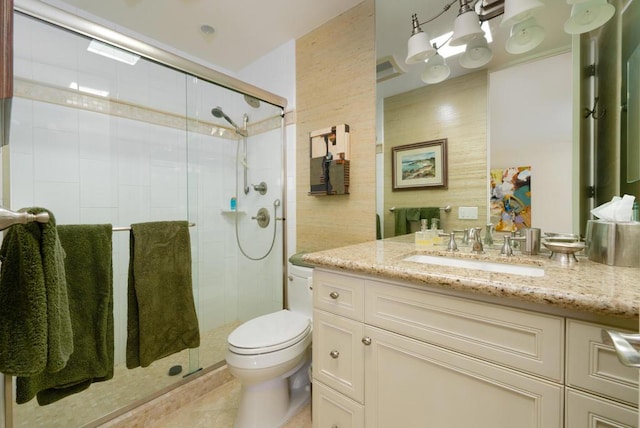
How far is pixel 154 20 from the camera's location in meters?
1.75

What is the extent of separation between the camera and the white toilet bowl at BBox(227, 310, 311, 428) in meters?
1.14

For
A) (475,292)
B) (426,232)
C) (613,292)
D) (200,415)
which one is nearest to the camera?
(613,292)

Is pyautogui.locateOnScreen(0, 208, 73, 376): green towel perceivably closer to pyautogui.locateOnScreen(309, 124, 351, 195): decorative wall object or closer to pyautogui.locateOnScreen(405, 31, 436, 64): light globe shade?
pyautogui.locateOnScreen(309, 124, 351, 195): decorative wall object

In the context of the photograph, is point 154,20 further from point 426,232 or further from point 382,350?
point 382,350

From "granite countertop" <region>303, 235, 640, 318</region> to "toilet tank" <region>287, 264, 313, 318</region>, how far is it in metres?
0.56

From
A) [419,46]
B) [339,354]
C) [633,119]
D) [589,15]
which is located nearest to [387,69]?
[419,46]

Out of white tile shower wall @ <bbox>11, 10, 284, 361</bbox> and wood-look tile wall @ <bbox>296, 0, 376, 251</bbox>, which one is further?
wood-look tile wall @ <bbox>296, 0, 376, 251</bbox>

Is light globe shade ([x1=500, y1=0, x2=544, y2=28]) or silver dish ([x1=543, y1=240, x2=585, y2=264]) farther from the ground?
light globe shade ([x1=500, y1=0, x2=544, y2=28])

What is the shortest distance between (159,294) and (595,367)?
5.19 ft

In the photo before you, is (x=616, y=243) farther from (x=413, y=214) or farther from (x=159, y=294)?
(x=159, y=294)

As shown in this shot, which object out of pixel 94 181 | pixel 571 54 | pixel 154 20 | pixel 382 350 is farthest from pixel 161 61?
pixel 571 54

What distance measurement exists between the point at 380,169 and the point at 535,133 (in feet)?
2.32

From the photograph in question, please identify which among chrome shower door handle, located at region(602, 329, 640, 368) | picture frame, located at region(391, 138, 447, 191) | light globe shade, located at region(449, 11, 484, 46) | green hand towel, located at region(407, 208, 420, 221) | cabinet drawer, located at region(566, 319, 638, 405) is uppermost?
light globe shade, located at region(449, 11, 484, 46)

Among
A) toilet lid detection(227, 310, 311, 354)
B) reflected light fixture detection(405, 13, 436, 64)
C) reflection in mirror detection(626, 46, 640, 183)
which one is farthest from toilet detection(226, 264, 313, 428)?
reflected light fixture detection(405, 13, 436, 64)
